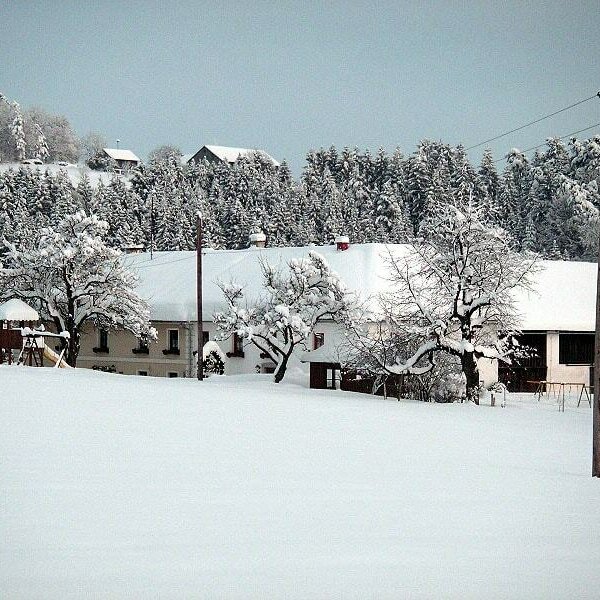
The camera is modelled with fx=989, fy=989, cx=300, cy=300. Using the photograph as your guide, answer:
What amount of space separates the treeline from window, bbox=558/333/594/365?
98.4 feet

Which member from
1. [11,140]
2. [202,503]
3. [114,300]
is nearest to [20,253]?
[114,300]

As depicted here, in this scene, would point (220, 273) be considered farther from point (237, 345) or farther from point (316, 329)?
point (316, 329)

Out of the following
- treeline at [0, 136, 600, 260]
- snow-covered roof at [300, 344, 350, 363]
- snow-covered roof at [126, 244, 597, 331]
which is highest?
treeline at [0, 136, 600, 260]

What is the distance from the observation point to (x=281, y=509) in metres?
11.6

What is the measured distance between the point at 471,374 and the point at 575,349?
14.9 m

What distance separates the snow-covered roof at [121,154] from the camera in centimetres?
17725

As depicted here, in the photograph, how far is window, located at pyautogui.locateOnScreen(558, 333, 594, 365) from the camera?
1781 inches

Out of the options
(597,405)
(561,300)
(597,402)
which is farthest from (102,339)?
(597,402)

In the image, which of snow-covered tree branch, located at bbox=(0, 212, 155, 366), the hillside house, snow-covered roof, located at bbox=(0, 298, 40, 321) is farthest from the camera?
snow-covered tree branch, located at bbox=(0, 212, 155, 366)

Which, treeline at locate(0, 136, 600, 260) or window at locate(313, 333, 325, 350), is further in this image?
treeline at locate(0, 136, 600, 260)

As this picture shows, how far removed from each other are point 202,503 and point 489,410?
1984 centimetres

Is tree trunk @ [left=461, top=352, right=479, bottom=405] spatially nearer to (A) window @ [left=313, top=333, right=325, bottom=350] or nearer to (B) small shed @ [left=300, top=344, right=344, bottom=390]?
(B) small shed @ [left=300, top=344, right=344, bottom=390]

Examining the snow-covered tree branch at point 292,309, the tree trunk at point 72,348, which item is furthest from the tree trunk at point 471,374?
the tree trunk at point 72,348

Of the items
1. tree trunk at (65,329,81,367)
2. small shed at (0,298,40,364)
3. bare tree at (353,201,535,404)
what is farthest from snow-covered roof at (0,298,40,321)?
bare tree at (353,201,535,404)
